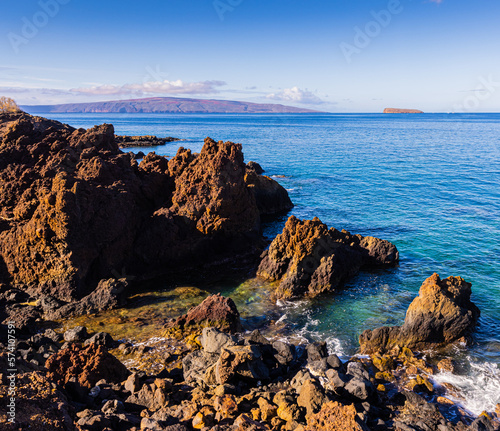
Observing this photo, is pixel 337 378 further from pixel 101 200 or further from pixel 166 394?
pixel 101 200

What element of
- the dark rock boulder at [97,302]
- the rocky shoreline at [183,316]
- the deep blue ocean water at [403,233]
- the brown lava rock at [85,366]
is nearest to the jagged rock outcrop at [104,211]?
the rocky shoreline at [183,316]

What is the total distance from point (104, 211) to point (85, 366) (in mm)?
11769

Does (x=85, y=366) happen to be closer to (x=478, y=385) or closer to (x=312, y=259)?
(x=312, y=259)

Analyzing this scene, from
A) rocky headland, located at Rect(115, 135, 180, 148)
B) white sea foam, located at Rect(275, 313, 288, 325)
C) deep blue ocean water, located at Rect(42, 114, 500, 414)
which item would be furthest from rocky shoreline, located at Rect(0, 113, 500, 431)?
rocky headland, located at Rect(115, 135, 180, 148)

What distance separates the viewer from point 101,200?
76.2 feet

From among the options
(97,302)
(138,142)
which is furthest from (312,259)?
(138,142)

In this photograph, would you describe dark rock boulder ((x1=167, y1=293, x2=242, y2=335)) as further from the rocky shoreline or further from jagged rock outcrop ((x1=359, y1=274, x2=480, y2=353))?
jagged rock outcrop ((x1=359, y1=274, x2=480, y2=353))

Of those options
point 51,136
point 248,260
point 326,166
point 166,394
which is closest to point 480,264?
point 248,260

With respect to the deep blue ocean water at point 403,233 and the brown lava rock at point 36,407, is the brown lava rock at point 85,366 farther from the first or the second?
the deep blue ocean water at point 403,233

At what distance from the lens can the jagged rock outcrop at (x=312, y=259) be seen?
74.1 ft

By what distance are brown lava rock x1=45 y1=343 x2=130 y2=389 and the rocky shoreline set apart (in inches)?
1.7

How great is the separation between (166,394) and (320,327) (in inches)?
367

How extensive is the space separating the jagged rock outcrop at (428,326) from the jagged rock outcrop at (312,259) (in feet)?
19.1

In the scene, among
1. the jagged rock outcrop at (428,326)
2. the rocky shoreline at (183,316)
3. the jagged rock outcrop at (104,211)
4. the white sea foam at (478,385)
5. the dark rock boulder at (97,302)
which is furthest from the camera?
the jagged rock outcrop at (104,211)
